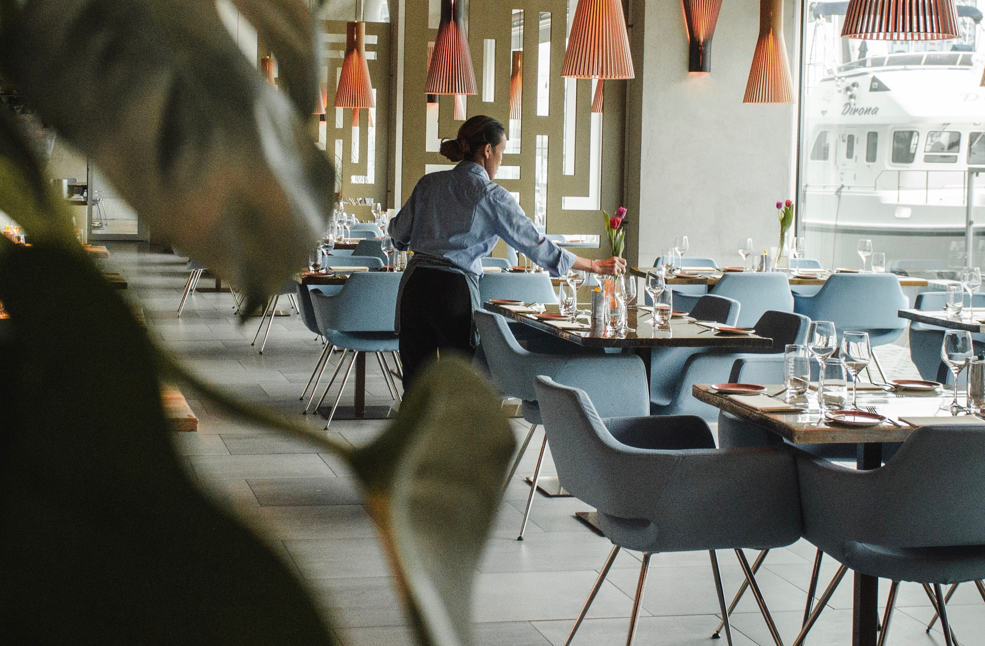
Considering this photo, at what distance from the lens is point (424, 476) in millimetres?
211

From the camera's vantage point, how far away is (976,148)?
856 cm

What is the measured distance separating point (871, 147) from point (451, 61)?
4350 mm

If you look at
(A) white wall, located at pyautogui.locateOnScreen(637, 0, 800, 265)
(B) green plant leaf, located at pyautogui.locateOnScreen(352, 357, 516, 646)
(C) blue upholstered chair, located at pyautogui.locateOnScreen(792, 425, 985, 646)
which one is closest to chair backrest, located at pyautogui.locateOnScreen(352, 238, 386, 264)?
(A) white wall, located at pyautogui.locateOnScreen(637, 0, 800, 265)

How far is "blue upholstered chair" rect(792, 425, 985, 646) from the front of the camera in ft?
8.28

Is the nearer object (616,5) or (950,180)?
(616,5)

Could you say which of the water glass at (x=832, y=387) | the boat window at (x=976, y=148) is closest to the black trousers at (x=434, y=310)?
the water glass at (x=832, y=387)

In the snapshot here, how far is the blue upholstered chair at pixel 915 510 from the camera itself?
2523 millimetres

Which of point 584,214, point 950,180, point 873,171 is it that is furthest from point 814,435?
point 873,171

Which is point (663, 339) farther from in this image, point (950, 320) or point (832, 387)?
point (950, 320)

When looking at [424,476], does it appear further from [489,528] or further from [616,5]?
[616,5]

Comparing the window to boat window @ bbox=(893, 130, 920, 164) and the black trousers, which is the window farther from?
the black trousers

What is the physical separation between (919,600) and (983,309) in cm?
238

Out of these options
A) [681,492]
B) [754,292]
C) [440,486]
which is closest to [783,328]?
Answer: [754,292]

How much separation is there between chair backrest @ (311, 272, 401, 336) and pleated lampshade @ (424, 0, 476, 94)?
1759 mm
